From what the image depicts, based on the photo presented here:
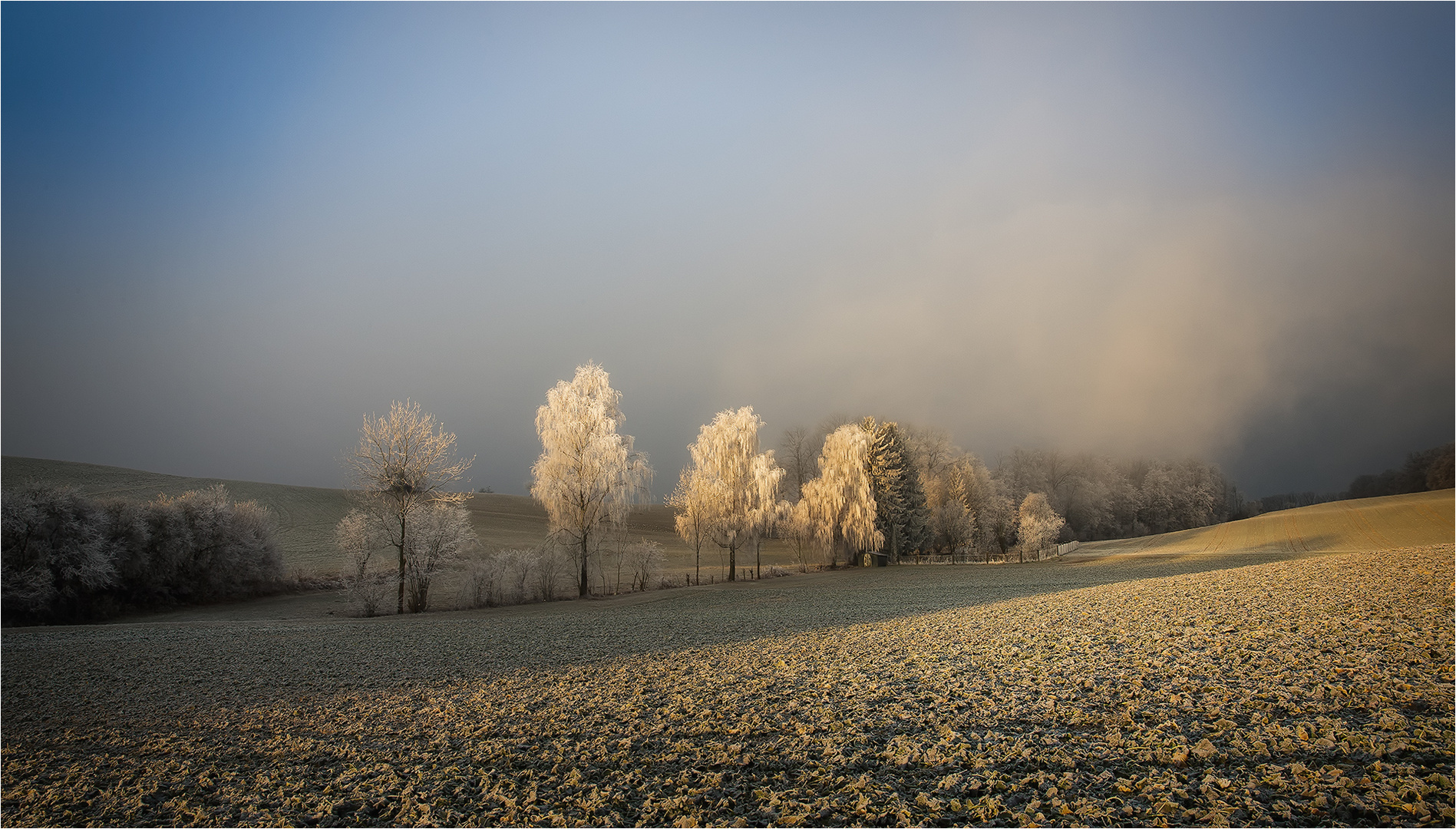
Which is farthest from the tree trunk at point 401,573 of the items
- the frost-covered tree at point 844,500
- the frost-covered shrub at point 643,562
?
the frost-covered tree at point 844,500

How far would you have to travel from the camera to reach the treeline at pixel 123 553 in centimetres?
2202

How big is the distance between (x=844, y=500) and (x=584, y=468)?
1933 cm

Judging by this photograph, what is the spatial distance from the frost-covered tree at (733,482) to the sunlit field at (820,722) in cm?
2060

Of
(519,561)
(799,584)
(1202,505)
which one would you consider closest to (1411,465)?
(1202,505)

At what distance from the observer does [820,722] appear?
636 cm

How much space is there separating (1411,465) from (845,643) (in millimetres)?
79719

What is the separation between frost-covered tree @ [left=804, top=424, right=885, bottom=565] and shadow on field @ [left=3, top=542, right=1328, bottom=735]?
14.7m

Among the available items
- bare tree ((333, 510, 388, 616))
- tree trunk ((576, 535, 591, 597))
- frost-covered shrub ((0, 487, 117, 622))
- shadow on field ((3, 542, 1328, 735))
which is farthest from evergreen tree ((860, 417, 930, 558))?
frost-covered shrub ((0, 487, 117, 622))

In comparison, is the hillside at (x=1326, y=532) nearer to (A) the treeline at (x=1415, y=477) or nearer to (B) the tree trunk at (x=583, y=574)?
(A) the treeline at (x=1415, y=477)

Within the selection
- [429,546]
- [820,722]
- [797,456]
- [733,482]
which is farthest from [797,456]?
[820,722]

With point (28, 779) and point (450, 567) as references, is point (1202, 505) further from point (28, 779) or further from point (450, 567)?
point (28, 779)

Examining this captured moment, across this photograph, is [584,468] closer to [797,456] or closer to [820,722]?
[820,722]

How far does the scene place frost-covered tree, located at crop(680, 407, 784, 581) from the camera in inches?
1334

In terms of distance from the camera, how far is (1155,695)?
248 inches
